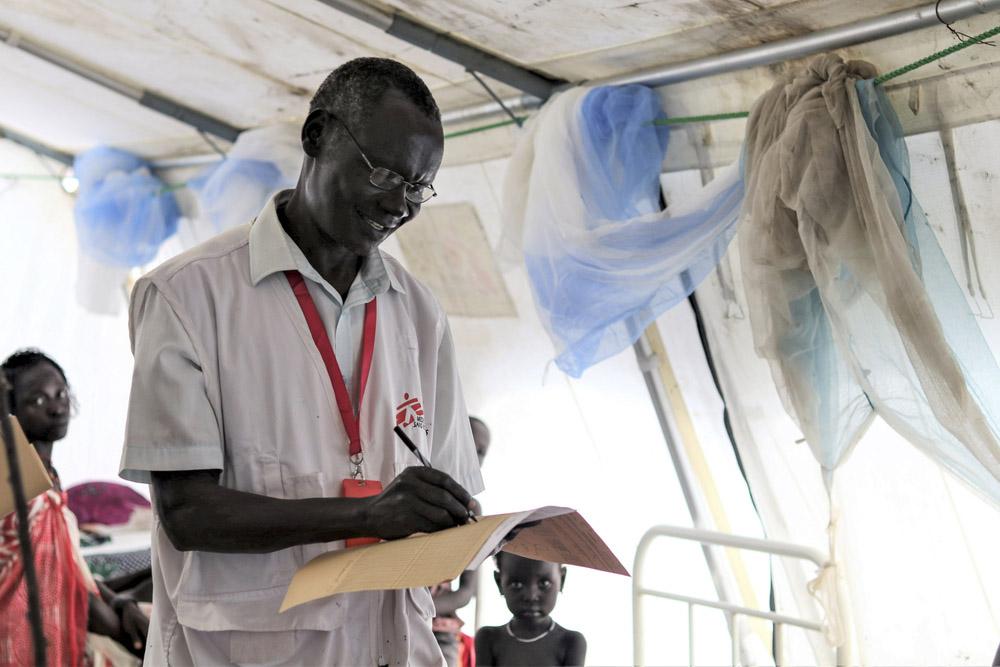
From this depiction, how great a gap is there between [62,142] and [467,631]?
2937mm

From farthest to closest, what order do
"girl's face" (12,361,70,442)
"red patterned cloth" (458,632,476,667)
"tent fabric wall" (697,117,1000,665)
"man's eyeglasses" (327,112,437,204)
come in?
"red patterned cloth" (458,632,476,667), "girl's face" (12,361,70,442), "tent fabric wall" (697,117,1000,665), "man's eyeglasses" (327,112,437,204)

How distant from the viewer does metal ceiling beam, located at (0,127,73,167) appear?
5266 mm

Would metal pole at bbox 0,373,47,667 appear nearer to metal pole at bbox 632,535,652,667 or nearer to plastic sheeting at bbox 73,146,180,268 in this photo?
metal pole at bbox 632,535,652,667

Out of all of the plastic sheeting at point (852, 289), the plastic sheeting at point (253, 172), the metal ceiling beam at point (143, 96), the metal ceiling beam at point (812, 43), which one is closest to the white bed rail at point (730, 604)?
the plastic sheeting at point (852, 289)

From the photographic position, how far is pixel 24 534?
0.90 metres

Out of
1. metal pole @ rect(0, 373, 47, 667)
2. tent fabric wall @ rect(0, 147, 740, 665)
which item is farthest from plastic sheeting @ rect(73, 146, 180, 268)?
metal pole @ rect(0, 373, 47, 667)

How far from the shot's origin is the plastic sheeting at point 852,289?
2.12 metres

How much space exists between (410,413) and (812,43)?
4.55ft

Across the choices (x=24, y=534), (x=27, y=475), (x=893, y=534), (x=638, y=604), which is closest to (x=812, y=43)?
(x=893, y=534)

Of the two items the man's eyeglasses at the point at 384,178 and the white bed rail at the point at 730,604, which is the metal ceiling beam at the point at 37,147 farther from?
the man's eyeglasses at the point at 384,178

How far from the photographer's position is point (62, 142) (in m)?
5.17

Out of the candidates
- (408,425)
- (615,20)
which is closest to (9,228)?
(615,20)

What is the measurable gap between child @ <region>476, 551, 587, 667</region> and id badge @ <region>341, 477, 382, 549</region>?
5.90 ft

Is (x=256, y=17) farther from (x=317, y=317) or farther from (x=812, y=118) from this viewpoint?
(x=317, y=317)
